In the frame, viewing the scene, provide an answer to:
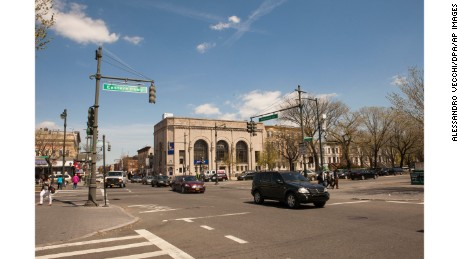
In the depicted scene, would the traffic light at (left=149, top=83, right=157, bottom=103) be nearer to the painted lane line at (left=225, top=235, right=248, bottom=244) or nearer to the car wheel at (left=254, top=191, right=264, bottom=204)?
the car wheel at (left=254, top=191, right=264, bottom=204)

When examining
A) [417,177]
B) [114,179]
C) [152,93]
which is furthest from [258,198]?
[114,179]

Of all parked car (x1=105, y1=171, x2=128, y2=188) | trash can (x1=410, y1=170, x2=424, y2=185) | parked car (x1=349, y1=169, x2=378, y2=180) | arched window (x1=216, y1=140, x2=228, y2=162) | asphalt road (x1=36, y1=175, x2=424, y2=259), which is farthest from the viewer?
arched window (x1=216, y1=140, x2=228, y2=162)

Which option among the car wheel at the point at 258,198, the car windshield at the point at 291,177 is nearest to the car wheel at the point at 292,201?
the car windshield at the point at 291,177

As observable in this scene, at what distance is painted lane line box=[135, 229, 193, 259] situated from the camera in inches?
269

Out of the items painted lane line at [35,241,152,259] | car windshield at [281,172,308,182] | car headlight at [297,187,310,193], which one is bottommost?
painted lane line at [35,241,152,259]

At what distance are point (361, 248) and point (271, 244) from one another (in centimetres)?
193

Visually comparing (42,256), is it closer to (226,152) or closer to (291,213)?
(291,213)

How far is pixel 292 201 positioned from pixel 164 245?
8.08 m

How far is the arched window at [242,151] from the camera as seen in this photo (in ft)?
311

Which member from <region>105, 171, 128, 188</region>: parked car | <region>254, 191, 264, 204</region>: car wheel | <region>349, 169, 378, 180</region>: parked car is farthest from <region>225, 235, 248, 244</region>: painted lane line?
<region>349, 169, 378, 180</region>: parked car

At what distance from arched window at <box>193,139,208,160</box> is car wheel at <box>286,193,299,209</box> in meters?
74.3

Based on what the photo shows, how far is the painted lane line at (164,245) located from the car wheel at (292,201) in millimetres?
7026

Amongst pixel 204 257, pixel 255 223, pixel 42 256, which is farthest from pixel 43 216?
pixel 204 257

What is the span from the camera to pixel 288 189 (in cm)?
1500
